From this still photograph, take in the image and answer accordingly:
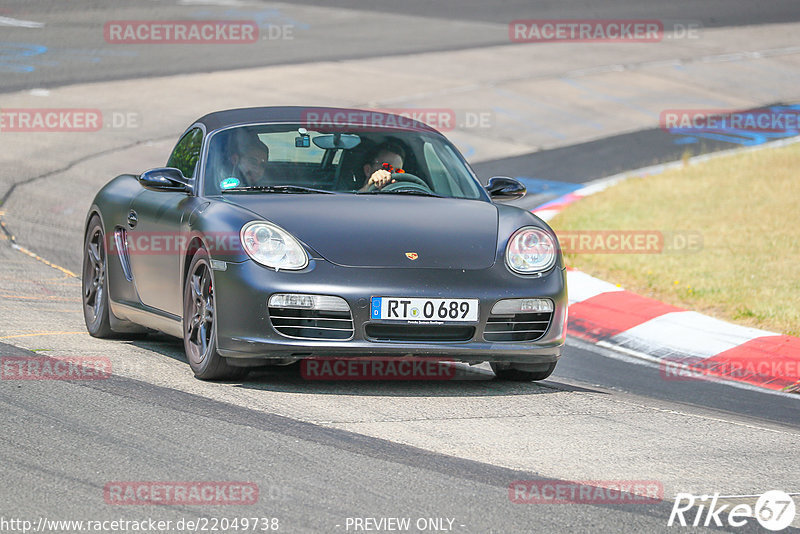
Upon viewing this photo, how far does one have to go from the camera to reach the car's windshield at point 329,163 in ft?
23.3

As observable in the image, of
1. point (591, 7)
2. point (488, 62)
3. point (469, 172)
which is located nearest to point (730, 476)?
point (469, 172)

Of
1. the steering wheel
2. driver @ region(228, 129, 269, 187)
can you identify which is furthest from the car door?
the steering wheel

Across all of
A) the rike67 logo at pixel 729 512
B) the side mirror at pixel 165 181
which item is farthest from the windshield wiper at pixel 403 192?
the rike67 logo at pixel 729 512

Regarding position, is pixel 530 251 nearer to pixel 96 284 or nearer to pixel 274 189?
pixel 274 189

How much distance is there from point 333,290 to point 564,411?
4.08 ft

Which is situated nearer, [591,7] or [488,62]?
[488,62]

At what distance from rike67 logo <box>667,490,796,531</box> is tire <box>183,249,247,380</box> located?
2521mm

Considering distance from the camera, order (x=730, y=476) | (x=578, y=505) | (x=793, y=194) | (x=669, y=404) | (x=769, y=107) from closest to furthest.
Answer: (x=578, y=505) < (x=730, y=476) < (x=669, y=404) < (x=793, y=194) < (x=769, y=107)

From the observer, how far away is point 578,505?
4551 millimetres

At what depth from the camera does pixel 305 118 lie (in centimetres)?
760

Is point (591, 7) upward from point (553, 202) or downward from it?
upward

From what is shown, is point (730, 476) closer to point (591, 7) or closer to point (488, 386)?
point (488, 386)

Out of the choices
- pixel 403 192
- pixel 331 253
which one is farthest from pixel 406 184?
pixel 331 253

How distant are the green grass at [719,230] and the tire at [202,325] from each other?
4.28 metres
